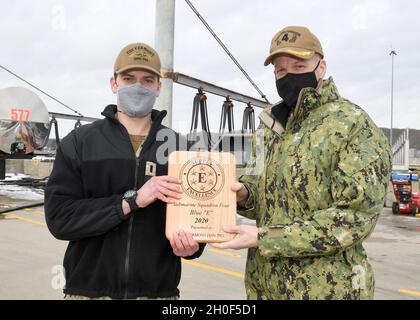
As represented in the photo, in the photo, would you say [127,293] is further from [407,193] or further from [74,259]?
[407,193]

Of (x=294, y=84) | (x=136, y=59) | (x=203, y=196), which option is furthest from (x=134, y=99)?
(x=294, y=84)

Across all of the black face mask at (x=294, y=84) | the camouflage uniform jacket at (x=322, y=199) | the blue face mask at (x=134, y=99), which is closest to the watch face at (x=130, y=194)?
the blue face mask at (x=134, y=99)

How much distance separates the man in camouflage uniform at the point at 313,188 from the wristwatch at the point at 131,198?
51 centimetres

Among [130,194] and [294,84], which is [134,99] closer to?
[130,194]

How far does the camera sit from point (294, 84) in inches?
83.4

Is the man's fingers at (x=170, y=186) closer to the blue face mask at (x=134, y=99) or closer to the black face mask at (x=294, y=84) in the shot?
the blue face mask at (x=134, y=99)

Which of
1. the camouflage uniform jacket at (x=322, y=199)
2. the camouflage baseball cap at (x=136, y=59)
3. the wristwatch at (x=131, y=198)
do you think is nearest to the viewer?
the camouflage uniform jacket at (x=322, y=199)

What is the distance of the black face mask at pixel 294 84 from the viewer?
82.9 inches

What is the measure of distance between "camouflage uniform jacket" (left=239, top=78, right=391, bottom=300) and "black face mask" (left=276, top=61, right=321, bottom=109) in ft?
0.24

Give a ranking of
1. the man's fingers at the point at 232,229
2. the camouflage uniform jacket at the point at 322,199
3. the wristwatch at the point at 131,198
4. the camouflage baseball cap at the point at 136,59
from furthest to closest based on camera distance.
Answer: the camouflage baseball cap at the point at 136,59, the wristwatch at the point at 131,198, the man's fingers at the point at 232,229, the camouflage uniform jacket at the point at 322,199

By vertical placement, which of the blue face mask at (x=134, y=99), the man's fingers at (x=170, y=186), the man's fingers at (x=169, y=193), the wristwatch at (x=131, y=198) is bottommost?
the wristwatch at (x=131, y=198)

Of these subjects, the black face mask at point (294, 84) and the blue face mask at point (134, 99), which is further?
the blue face mask at point (134, 99)

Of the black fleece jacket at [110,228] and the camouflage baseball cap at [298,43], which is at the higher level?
the camouflage baseball cap at [298,43]

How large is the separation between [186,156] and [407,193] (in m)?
10.7
